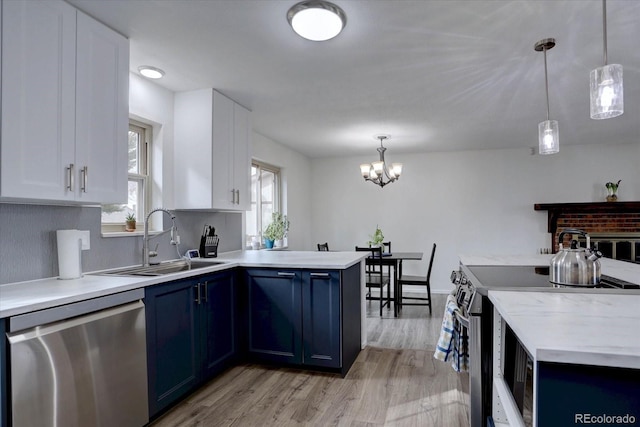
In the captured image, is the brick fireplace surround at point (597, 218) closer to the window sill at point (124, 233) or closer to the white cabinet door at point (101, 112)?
the window sill at point (124, 233)

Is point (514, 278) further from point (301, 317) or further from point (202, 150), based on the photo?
point (202, 150)

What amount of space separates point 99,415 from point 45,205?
4.00 feet

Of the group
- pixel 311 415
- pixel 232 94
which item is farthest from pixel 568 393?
pixel 232 94

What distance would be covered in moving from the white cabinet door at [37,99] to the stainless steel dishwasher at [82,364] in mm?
635

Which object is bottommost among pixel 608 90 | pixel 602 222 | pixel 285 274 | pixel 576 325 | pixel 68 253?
pixel 285 274

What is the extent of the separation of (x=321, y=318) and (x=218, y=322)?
78cm

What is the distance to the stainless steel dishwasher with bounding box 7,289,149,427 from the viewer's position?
1.52 metres

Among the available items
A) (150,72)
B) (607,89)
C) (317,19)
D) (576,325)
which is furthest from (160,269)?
(607,89)

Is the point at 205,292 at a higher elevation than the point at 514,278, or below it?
below

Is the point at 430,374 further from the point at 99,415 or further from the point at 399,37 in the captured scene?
Result: the point at 399,37

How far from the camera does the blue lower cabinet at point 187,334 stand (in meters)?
2.21

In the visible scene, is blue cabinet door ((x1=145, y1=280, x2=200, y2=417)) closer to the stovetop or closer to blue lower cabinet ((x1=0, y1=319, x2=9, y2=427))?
blue lower cabinet ((x1=0, y1=319, x2=9, y2=427))

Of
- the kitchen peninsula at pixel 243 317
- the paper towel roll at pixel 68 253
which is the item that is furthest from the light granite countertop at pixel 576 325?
the paper towel roll at pixel 68 253

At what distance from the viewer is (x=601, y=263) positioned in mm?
2631
